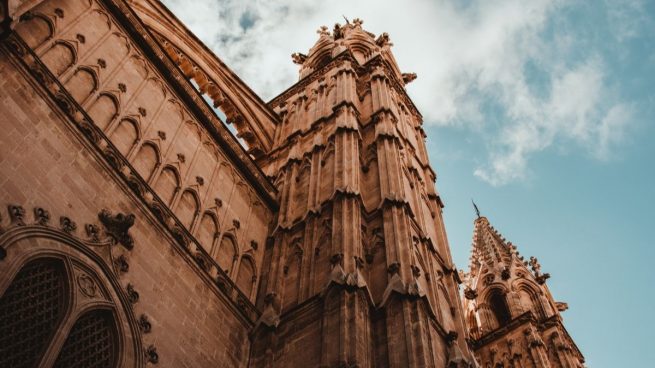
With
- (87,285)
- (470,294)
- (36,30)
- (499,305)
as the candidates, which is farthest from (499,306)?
(87,285)

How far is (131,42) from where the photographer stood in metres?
13.5

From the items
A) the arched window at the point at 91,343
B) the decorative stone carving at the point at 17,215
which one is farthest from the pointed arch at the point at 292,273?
the decorative stone carving at the point at 17,215

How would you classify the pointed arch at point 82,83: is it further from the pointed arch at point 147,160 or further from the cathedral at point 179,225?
the pointed arch at point 147,160

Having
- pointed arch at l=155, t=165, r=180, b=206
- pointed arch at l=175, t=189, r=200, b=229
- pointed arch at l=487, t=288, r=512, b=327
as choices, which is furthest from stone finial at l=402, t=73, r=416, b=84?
pointed arch at l=155, t=165, r=180, b=206

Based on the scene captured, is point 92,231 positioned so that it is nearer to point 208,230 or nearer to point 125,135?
point 125,135

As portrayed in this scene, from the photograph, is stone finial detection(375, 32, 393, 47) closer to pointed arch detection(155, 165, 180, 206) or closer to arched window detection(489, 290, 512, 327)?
arched window detection(489, 290, 512, 327)

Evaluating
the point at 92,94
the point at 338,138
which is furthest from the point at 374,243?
the point at 92,94

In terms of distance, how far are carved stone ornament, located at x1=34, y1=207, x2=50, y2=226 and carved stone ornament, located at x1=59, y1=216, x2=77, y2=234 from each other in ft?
0.76

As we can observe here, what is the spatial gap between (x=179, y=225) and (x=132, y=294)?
2197mm

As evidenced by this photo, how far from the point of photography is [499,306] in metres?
29.1

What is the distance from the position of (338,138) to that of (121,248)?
7.79 m

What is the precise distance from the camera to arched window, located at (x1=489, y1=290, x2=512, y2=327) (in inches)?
1112

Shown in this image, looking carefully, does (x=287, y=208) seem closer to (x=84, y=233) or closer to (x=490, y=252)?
(x=84, y=233)

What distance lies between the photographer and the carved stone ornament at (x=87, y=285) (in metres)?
8.83
